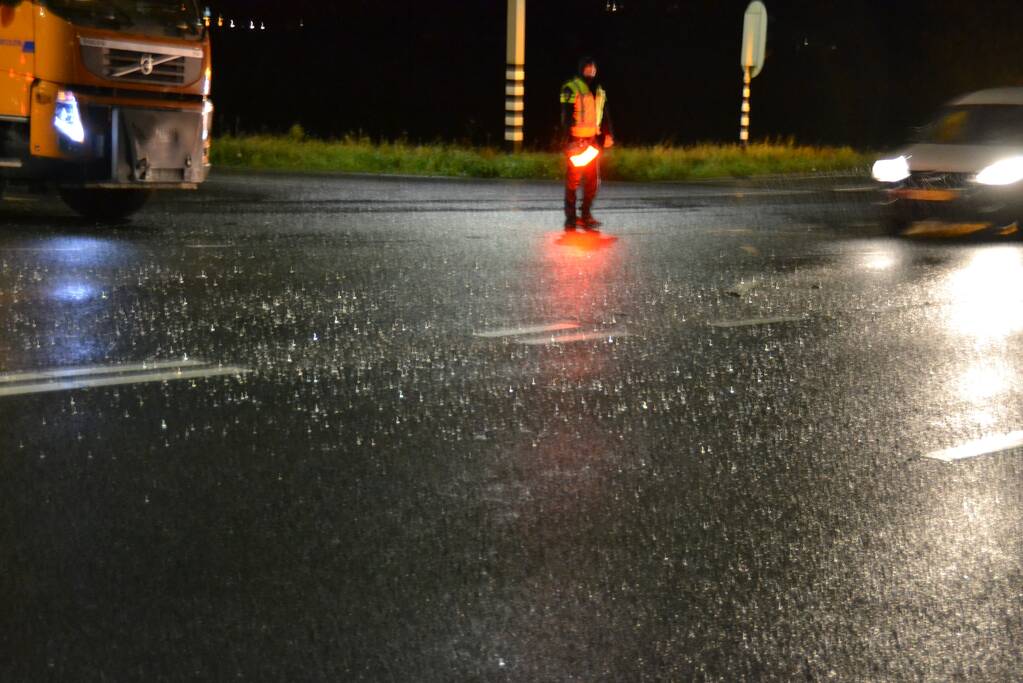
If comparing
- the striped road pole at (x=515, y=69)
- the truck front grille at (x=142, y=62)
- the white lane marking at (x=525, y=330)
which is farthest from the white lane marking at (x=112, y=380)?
the striped road pole at (x=515, y=69)

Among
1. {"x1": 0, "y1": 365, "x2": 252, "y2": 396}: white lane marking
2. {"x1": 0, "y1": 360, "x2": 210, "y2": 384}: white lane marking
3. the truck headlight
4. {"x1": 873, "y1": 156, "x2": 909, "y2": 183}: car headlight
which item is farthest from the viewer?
{"x1": 873, "y1": 156, "x2": 909, "y2": 183}: car headlight

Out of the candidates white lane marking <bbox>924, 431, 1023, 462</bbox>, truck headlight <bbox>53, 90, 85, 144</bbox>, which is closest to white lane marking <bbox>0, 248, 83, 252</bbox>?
truck headlight <bbox>53, 90, 85, 144</bbox>

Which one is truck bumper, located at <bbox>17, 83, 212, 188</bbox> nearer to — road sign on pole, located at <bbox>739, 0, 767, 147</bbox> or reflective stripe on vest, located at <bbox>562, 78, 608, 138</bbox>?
reflective stripe on vest, located at <bbox>562, 78, 608, 138</bbox>

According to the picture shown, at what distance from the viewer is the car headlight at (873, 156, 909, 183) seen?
1606cm

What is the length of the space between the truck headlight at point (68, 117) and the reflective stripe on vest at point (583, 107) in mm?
4996

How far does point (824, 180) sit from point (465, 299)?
17165mm

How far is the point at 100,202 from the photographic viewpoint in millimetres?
15273

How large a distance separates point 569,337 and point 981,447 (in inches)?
120

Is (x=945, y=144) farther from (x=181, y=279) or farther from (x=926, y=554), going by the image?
(x=926, y=554)

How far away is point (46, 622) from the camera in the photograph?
410 cm

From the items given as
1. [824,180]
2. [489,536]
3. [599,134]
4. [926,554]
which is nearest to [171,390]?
[489,536]

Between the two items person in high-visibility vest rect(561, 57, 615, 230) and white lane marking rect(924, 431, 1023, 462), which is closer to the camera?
white lane marking rect(924, 431, 1023, 462)

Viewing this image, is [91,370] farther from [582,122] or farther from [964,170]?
[964,170]

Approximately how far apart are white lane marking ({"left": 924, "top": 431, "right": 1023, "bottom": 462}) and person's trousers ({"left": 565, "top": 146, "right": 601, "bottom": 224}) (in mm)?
10019
